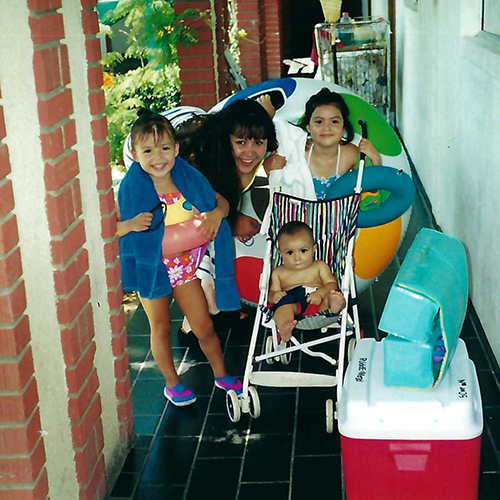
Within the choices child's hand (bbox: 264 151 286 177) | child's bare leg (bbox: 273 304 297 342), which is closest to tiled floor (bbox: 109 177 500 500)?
child's bare leg (bbox: 273 304 297 342)

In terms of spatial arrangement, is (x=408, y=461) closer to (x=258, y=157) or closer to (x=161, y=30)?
(x=258, y=157)

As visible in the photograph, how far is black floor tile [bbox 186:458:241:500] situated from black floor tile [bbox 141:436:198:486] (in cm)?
5

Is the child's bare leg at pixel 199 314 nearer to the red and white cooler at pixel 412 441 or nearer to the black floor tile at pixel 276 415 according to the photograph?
the black floor tile at pixel 276 415

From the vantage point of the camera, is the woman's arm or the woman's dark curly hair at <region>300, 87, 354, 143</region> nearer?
the woman's arm

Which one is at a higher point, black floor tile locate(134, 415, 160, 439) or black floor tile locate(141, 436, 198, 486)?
black floor tile locate(141, 436, 198, 486)

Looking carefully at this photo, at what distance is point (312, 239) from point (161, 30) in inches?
119

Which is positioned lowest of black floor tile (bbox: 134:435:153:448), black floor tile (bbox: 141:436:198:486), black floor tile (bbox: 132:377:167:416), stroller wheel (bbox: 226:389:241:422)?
black floor tile (bbox: 132:377:167:416)

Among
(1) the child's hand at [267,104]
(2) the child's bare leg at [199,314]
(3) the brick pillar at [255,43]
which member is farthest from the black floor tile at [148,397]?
(3) the brick pillar at [255,43]

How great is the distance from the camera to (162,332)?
4.02 meters

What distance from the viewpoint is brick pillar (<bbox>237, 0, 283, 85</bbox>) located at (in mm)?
11828

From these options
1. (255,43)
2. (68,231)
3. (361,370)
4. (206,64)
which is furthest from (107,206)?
(255,43)

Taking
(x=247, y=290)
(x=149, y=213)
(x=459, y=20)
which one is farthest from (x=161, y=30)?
(x=149, y=213)

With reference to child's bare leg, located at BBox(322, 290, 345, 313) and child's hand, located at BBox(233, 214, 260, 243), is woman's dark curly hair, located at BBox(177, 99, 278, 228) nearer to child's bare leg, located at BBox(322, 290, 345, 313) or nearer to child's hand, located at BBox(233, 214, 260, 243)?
child's hand, located at BBox(233, 214, 260, 243)

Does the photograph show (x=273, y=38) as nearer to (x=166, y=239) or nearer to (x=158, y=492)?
(x=166, y=239)
